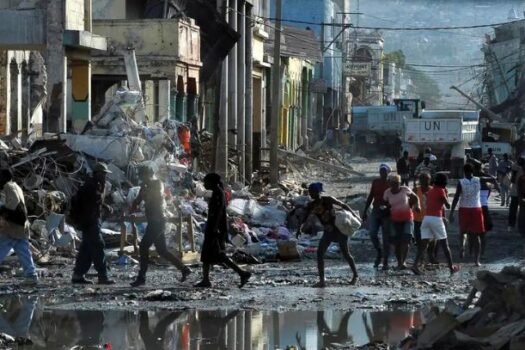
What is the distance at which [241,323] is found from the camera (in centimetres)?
1284

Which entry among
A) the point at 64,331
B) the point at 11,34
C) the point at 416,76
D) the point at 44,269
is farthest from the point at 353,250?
the point at 416,76

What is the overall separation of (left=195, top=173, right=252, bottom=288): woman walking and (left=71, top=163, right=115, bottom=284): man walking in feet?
4.34

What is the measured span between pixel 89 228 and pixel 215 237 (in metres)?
A: 1.60

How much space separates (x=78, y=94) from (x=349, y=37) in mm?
88326

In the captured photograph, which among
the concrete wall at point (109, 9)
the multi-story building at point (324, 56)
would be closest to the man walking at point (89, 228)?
the concrete wall at point (109, 9)

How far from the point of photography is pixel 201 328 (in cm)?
1252

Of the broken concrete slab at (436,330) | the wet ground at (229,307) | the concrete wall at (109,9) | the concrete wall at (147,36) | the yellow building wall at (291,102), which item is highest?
the concrete wall at (109,9)

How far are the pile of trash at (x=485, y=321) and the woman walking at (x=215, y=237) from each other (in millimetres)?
5011

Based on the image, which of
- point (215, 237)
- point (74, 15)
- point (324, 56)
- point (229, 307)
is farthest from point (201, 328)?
point (324, 56)

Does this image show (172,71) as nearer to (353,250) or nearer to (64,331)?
(353,250)

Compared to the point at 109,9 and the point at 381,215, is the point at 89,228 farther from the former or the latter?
the point at 109,9

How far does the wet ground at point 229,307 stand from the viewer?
11938 mm

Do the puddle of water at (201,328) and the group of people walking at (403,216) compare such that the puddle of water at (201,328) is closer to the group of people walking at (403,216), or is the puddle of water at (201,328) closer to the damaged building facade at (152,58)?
the group of people walking at (403,216)

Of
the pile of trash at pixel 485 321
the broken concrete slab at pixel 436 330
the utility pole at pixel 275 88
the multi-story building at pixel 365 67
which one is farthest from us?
the multi-story building at pixel 365 67
